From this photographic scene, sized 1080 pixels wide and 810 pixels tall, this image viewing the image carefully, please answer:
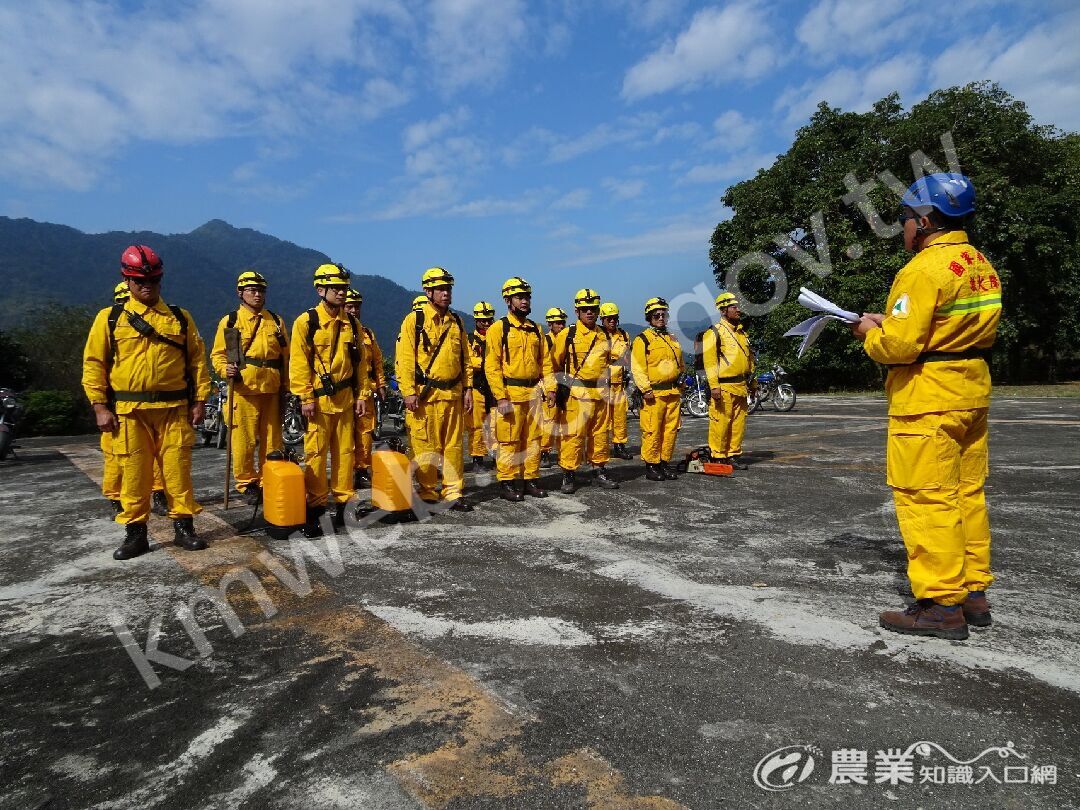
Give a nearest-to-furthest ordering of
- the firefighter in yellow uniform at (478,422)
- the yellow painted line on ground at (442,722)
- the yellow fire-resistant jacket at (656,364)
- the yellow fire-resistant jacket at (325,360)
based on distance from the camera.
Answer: the yellow painted line on ground at (442,722), the yellow fire-resistant jacket at (325,360), the yellow fire-resistant jacket at (656,364), the firefighter in yellow uniform at (478,422)

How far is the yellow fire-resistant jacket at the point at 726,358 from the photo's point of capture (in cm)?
820

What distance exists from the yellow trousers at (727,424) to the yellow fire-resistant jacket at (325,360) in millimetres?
4467

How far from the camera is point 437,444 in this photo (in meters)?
6.30

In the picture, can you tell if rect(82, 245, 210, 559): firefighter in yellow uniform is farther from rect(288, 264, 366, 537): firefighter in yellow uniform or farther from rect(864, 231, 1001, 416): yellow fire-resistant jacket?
rect(864, 231, 1001, 416): yellow fire-resistant jacket

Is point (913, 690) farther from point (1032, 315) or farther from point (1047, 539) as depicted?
point (1032, 315)

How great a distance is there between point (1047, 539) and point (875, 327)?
2817 mm

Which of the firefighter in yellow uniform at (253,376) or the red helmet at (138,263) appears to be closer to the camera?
the red helmet at (138,263)

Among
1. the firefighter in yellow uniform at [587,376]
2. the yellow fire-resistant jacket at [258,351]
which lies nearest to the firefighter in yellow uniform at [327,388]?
the yellow fire-resistant jacket at [258,351]

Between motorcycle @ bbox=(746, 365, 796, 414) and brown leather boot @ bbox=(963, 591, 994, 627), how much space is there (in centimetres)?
1365

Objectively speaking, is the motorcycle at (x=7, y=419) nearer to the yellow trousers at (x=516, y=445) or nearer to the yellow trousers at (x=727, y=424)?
the yellow trousers at (x=516, y=445)

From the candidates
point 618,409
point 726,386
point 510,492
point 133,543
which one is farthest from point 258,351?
point 726,386

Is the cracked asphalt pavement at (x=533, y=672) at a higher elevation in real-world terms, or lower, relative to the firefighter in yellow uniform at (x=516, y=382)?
lower

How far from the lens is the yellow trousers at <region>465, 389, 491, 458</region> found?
9.45m

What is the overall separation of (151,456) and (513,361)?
11.1ft
